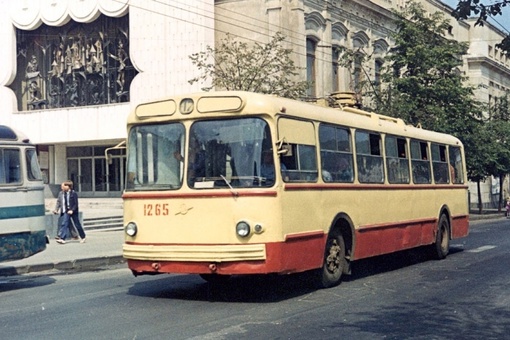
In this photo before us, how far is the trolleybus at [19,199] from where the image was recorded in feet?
42.2

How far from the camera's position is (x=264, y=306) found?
33.7ft

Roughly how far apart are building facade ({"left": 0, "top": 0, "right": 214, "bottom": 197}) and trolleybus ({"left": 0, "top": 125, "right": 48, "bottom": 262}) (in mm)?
25813

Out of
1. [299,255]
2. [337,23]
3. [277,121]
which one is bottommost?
[299,255]

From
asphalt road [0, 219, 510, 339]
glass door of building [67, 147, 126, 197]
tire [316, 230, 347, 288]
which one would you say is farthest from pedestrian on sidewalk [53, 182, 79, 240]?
glass door of building [67, 147, 126, 197]

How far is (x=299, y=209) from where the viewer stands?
11.0 meters

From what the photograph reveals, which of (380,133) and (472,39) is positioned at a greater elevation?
(472,39)

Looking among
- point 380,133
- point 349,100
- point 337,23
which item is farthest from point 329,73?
point 380,133

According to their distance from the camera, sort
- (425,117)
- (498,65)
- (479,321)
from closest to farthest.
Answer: (479,321) < (425,117) < (498,65)

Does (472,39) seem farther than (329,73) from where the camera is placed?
Yes

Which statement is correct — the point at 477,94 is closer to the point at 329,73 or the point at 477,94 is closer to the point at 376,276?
the point at 329,73

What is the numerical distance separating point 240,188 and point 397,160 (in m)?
5.21

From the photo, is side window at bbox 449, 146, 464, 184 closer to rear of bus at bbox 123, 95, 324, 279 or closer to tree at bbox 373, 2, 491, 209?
rear of bus at bbox 123, 95, 324, 279

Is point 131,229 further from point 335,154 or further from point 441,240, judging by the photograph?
point 441,240

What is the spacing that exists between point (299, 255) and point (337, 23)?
3331 centimetres
